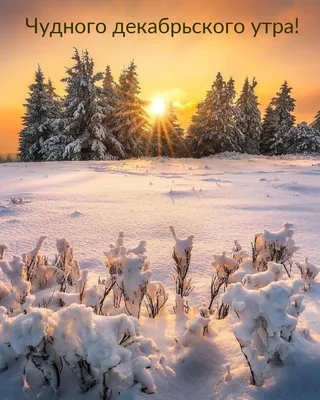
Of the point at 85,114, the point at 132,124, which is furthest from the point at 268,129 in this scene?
the point at 85,114

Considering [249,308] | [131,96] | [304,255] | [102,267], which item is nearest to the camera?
[249,308]

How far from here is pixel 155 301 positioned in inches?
95.0

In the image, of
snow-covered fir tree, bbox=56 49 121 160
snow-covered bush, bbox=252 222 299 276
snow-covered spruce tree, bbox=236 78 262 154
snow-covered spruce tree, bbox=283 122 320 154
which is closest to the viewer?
snow-covered bush, bbox=252 222 299 276

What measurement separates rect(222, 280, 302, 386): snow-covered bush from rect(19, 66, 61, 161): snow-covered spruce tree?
3164 centimetres

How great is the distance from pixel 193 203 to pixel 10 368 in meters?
5.01

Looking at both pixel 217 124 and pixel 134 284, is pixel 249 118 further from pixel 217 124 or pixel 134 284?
pixel 134 284

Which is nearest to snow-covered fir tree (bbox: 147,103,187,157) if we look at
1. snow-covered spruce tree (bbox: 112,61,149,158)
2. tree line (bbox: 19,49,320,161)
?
tree line (bbox: 19,49,320,161)

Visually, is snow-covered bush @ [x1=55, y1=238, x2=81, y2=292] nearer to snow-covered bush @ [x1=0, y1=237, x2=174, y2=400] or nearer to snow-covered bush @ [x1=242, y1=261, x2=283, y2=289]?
snow-covered bush @ [x1=0, y1=237, x2=174, y2=400]

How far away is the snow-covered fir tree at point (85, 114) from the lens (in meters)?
25.7

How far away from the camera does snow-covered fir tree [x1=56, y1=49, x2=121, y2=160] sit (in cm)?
2569

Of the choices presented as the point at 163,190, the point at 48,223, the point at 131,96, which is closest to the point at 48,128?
the point at 131,96

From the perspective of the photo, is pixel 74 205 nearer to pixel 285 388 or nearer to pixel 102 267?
pixel 102 267

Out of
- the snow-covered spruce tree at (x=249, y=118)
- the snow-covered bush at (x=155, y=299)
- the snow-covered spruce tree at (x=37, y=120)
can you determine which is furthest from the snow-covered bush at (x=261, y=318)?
the snow-covered spruce tree at (x=249, y=118)

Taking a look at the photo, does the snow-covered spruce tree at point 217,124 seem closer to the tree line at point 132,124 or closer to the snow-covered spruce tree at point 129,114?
the tree line at point 132,124
